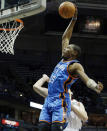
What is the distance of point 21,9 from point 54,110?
10.7 ft

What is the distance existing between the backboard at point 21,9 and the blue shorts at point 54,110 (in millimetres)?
2805

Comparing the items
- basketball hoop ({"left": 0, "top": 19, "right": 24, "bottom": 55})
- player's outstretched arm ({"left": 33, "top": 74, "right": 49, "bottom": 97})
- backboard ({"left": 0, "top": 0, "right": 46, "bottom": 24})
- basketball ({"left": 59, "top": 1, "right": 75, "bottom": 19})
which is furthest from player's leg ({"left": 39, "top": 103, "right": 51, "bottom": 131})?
basketball hoop ({"left": 0, "top": 19, "right": 24, "bottom": 55})

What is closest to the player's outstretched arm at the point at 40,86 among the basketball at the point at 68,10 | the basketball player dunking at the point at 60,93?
the basketball player dunking at the point at 60,93

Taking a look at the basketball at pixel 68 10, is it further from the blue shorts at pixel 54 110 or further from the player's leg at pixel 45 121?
the player's leg at pixel 45 121

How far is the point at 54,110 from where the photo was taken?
392 cm

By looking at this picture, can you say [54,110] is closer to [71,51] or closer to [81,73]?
[81,73]

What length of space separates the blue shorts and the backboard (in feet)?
9.20

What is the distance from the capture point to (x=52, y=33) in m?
16.7

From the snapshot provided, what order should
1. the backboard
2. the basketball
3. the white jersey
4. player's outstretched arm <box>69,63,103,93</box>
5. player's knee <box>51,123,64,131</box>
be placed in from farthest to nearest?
1. the backboard
2. the white jersey
3. the basketball
4. player's knee <box>51,123,64,131</box>
5. player's outstretched arm <box>69,63,103,93</box>

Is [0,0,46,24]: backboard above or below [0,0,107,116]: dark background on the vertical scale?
above

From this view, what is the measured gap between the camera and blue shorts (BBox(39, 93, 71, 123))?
3.90m

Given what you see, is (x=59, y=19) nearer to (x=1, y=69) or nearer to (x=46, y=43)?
(x=46, y=43)

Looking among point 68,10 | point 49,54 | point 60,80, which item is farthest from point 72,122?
point 49,54

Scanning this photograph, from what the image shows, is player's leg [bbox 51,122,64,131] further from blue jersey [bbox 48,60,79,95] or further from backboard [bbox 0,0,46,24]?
backboard [bbox 0,0,46,24]
